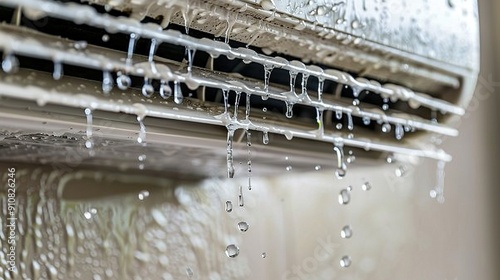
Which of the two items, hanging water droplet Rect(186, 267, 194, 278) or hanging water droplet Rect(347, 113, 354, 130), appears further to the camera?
hanging water droplet Rect(186, 267, 194, 278)

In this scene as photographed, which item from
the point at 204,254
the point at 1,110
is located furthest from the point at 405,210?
the point at 1,110

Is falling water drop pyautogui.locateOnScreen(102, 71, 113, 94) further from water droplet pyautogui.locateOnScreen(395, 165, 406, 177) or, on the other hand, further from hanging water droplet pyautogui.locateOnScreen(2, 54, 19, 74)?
water droplet pyautogui.locateOnScreen(395, 165, 406, 177)

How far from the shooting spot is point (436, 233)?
102 centimetres

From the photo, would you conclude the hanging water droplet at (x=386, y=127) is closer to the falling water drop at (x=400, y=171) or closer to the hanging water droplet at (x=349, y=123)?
the hanging water droplet at (x=349, y=123)

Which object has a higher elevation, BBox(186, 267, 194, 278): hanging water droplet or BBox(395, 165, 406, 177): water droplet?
BBox(395, 165, 406, 177): water droplet

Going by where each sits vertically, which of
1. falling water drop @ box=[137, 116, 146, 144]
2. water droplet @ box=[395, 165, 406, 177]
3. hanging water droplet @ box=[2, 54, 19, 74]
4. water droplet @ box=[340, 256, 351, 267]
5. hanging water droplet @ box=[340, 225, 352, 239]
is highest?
hanging water droplet @ box=[2, 54, 19, 74]

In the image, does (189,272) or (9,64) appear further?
(189,272)

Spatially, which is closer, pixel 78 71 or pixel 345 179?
pixel 78 71

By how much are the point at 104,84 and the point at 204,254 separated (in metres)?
0.42

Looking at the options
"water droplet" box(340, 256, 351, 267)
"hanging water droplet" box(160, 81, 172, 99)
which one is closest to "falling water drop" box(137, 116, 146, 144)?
"hanging water droplet" box(160, 81, 172, 99)

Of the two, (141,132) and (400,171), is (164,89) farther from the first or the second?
(400,171)

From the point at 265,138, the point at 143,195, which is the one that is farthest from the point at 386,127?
the point at 143,195

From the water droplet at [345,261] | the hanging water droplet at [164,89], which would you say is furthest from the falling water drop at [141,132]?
the water droplet at [345,261]

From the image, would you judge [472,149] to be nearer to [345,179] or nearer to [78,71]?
[345,179]
